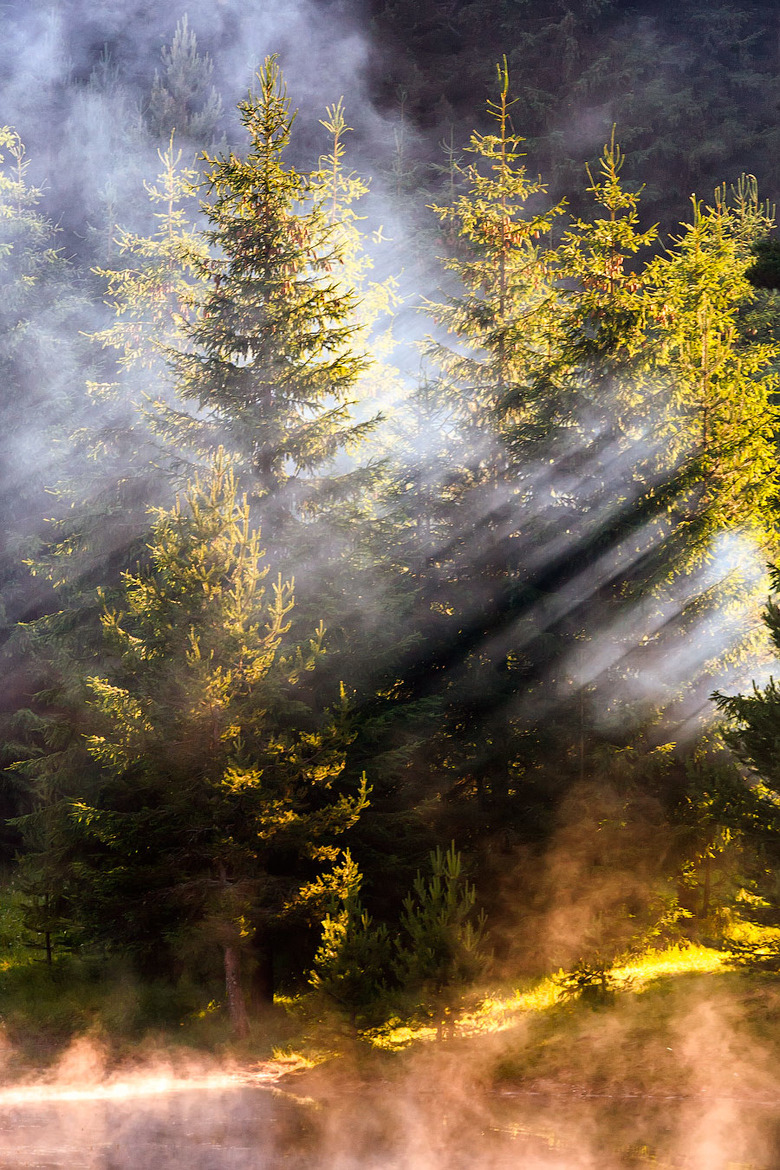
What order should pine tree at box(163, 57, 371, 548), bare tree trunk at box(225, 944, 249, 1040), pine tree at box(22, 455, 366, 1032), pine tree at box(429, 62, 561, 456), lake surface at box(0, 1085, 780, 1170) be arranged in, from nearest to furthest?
lake surface at box(0, 1085, 780, 1170)
pine tree at box(22, 455, 366, 1032)
bare tree trunk at box(225, 944, 249, 1040)
pine tree at box(163, 57, 371, 548)
pine tree at box(429, 62, 561, 456)

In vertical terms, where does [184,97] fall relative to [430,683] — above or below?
above

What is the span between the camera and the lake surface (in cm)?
868

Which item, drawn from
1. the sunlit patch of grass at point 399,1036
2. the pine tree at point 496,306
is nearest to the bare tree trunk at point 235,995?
the sunlit patch of grass at point 399,1036

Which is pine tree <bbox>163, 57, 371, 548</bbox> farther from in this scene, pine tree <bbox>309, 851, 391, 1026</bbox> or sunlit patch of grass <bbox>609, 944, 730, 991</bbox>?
sunlit patch of grass <bbox>609, 944, 730, 991</bbox>

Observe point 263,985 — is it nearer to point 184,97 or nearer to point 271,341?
point 271,341

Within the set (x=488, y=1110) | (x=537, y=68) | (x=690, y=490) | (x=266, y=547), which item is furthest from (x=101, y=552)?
(x=537, y=68)

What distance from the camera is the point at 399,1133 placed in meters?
9.38

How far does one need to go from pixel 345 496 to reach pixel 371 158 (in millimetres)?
34024

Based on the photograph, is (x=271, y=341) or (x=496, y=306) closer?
(x=271, y=341)

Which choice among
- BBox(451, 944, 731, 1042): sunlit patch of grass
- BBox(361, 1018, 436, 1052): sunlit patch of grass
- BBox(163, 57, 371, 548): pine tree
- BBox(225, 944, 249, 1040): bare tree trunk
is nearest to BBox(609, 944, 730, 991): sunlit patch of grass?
BBox(451, 944, 731, 1042): sunlit patch of grass

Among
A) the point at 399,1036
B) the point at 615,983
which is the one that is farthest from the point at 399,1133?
the point at 615,983

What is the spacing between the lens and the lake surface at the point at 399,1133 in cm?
868

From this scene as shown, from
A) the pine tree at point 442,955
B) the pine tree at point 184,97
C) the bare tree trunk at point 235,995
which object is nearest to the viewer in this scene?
the pine tree at point 442,955

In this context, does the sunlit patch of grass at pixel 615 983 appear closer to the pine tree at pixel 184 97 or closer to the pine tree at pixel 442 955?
the pine tree at pixel 442 955
